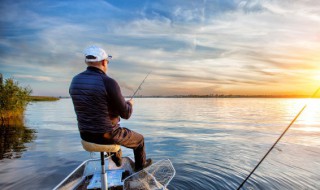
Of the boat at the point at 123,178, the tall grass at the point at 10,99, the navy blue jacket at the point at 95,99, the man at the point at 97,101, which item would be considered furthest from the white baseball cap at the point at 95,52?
the tall grass at the point at 10,99

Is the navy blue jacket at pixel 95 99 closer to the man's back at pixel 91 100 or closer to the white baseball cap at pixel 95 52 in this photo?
the man's back at pixel 91 100

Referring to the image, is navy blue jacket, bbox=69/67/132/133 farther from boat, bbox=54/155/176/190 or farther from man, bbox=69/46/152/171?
boat, bbox=54/155/176/190

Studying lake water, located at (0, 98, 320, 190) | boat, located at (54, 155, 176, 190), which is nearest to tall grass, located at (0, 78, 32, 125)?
lake water, located at (0, 98, 320, 190)

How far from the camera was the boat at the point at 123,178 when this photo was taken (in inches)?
243

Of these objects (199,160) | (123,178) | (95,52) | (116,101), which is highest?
(95,52)

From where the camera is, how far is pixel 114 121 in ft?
17.3

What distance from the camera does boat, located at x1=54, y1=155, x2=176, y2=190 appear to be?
20.2ft

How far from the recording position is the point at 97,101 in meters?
4.76

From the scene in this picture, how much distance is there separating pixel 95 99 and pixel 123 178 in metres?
3.11

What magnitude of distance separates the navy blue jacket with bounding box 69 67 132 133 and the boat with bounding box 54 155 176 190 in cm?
192

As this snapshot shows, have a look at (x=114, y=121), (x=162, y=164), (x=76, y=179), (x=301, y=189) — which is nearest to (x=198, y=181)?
(x=162, y=164)

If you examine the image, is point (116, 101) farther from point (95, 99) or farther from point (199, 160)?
point (199, 160)

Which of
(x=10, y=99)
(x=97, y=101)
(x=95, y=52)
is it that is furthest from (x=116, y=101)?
(x=10, y=99)

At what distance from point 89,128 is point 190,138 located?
14933 millimetres
